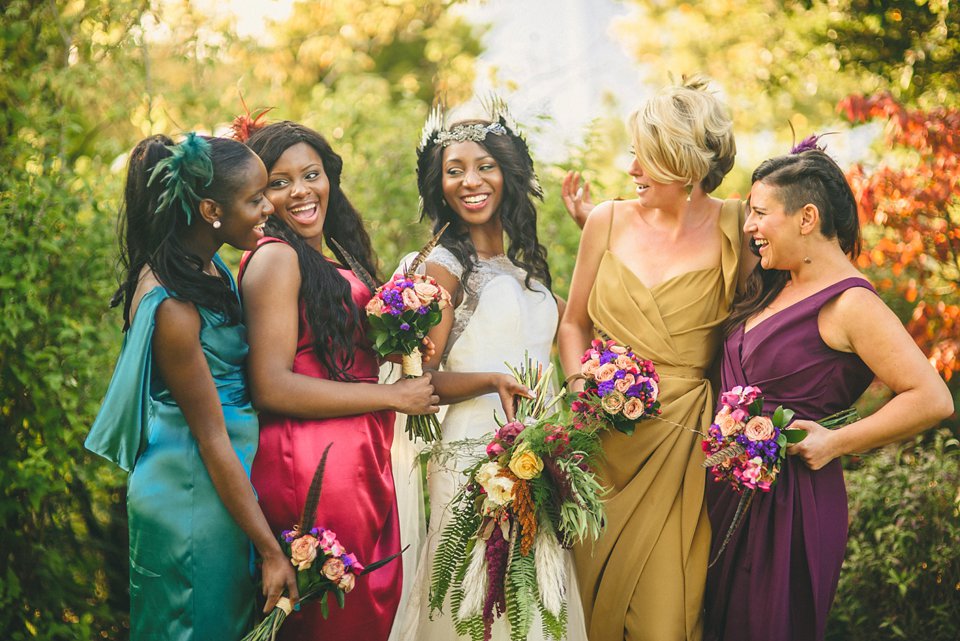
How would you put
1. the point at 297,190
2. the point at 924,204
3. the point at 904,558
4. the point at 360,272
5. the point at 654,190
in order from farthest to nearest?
the point at 924,204, the point at 904,558, the point at 654,190, the point at 360,272, the point at 297,190

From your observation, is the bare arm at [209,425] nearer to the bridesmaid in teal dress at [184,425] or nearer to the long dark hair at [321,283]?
the bridesmaid in teal dress at [184,425]

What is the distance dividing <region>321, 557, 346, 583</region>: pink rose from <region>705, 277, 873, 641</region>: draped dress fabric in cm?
168

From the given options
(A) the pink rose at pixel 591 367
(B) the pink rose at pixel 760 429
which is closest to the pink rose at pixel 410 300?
(A) the pink rose at pixel 591 367

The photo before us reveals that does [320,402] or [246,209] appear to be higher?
[246,209]

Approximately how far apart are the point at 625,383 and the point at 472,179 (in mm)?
1428

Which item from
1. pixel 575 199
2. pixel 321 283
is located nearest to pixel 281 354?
pixel 321 283

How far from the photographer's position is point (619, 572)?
4215 millimetres

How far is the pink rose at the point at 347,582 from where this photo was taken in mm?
3463

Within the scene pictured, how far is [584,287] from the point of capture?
4.67m

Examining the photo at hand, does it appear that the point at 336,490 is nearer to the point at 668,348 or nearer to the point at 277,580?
the point at 277,580

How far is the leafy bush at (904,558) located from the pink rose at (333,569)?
3358mm

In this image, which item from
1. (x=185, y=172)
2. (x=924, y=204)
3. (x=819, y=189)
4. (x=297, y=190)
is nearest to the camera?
(x=185, y=172)

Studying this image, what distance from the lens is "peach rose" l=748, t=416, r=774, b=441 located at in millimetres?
3598

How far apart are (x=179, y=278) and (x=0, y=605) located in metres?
2.79
